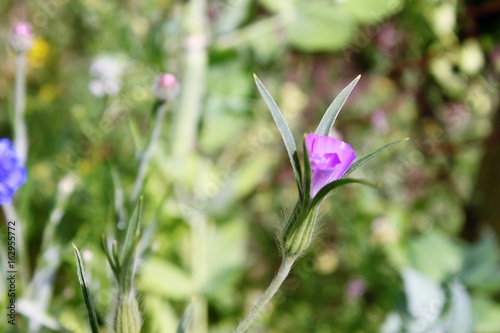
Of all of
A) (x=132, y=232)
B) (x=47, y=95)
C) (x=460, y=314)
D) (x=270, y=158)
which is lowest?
(x=460, y=314)

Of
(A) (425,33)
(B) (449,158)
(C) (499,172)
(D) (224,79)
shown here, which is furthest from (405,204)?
(D) (224,79)

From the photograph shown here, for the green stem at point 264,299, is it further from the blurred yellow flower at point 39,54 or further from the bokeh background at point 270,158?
the blurred yellow flower at point 39,54

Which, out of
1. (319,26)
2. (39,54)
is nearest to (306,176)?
(319,26)

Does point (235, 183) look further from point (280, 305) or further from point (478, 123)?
point (478, 123)

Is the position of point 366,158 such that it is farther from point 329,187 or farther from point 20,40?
point 20,40

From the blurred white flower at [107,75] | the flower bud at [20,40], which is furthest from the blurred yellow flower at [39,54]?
the flower bud at [20,40]

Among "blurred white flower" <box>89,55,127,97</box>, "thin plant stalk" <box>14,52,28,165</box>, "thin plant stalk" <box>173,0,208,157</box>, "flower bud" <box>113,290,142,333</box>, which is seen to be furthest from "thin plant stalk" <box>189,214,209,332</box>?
"flower bud" <box>113,290,142,333</box>

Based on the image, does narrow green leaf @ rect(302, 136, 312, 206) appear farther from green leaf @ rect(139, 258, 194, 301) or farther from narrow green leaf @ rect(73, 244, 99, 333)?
green leaf @ rect(139, 258, 194, 301)
